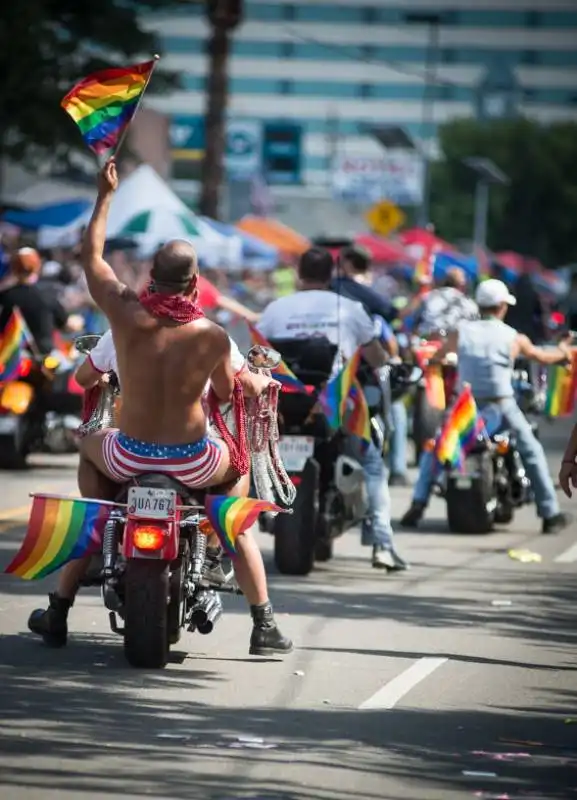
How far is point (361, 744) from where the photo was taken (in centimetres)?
768

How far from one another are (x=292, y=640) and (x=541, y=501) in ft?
18.6

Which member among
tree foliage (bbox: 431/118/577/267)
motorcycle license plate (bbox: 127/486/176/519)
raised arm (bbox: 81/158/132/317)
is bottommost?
tree foliage (bbox: 431/118/577/267)

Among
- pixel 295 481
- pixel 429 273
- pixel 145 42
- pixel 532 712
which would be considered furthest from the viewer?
pixel 145 42

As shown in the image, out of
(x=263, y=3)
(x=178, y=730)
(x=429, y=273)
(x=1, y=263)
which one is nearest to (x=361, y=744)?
(x=178, y=730)

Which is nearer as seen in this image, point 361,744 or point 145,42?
point 361,744

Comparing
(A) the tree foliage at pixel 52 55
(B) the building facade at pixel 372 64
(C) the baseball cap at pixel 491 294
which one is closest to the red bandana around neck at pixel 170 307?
(C) the baseball cap at pixel 491 294

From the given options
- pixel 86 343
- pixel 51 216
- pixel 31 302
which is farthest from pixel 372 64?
pixel 86 343

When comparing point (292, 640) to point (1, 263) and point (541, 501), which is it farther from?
point (1, 263)

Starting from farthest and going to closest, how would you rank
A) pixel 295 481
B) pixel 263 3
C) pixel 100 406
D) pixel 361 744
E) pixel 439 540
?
pixel 263 3 → pixel 439 540 → pixel 295 481 → pixel 100 406 → pixel 361 744

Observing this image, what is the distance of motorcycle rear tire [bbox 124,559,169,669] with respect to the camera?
874 centimetres

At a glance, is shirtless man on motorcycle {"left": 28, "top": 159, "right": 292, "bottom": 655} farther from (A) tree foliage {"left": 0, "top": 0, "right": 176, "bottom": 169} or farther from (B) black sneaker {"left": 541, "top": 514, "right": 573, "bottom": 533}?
(A) tree foliage {"left": 0, "top": 0, "right": 176, "bottom": 169}

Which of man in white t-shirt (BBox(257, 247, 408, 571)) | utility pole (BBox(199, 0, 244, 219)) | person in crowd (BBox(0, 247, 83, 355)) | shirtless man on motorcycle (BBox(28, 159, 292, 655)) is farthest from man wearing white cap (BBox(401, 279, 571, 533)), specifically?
utility pole (BBox(199, 0, 244, 219))

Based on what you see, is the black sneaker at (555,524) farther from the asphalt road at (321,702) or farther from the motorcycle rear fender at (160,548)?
the motorcycle rear fender at (160,548)

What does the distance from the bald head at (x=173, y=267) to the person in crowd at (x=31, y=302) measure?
32.0ft
